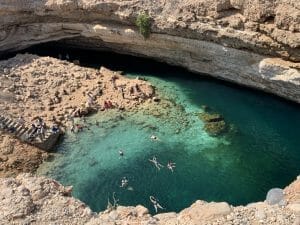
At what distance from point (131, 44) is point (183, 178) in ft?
44.7

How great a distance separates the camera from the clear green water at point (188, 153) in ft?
90.0

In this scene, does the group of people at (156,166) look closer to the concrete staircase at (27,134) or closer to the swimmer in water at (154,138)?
the swimmer in water at (154,138)

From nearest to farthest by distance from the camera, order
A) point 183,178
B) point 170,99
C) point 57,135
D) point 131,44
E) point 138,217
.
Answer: point 138,217, point 183,178, point 57,135, point 170,99, point 131,44

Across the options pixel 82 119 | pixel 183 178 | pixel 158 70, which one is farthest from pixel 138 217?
pixel 158 70

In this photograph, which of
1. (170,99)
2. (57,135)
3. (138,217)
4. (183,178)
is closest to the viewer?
→ (138,217)

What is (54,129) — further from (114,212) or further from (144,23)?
(114,212)

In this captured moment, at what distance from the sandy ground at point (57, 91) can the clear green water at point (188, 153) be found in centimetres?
141

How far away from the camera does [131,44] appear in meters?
38.1

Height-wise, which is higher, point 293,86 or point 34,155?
point 293,86

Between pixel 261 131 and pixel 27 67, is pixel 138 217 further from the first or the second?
pixel 27 67

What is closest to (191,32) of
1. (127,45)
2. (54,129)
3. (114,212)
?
(127,45)

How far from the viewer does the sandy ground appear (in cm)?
3284

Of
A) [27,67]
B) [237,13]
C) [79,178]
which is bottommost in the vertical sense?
[79,178]

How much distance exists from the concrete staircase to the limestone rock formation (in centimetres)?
1010
